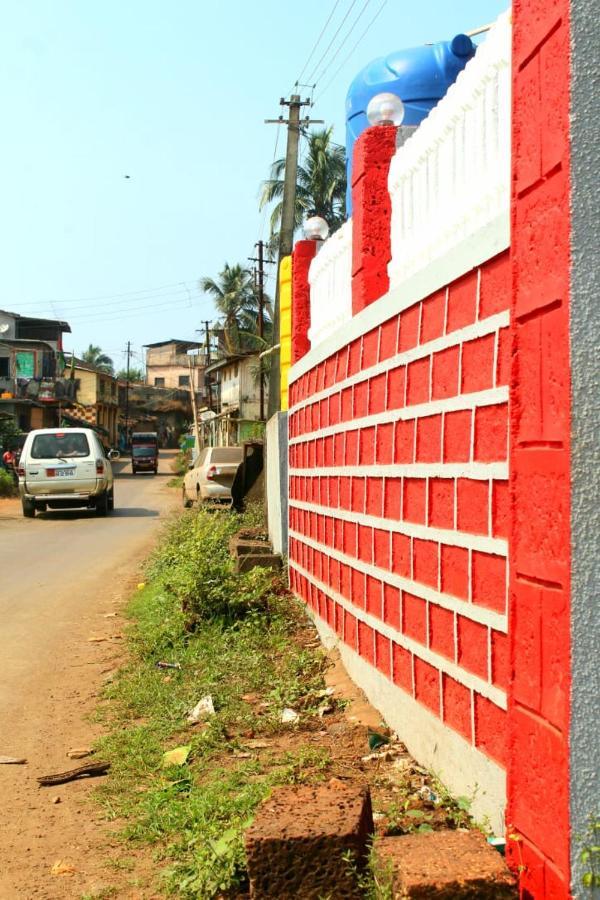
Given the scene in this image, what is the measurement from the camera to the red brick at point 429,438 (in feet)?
14.1

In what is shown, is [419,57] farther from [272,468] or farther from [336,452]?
[272,468]

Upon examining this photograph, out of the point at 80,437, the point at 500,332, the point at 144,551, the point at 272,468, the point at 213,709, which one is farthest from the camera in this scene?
the point at 80,437

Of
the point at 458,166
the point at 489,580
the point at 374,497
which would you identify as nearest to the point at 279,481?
the point at 374,497

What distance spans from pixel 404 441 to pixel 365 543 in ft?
3.91

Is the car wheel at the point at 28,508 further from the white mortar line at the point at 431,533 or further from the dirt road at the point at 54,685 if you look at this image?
the white mortar line at the point at 431,533

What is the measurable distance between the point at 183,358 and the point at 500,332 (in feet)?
292

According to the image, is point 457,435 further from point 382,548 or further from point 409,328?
point 382,548

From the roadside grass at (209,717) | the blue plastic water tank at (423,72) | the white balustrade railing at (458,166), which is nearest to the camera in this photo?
the white balustrade railing at (458,166)

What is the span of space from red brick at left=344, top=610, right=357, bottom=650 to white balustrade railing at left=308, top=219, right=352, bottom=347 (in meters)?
1.99

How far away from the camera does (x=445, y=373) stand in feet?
13.9

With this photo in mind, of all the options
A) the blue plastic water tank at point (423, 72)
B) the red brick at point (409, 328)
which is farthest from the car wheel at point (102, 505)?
the red brick at point (409, 328)

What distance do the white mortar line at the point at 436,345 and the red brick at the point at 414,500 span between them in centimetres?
56

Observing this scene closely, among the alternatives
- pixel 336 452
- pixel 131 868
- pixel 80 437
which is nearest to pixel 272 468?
pixel 336 452

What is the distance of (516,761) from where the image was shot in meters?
3.06
